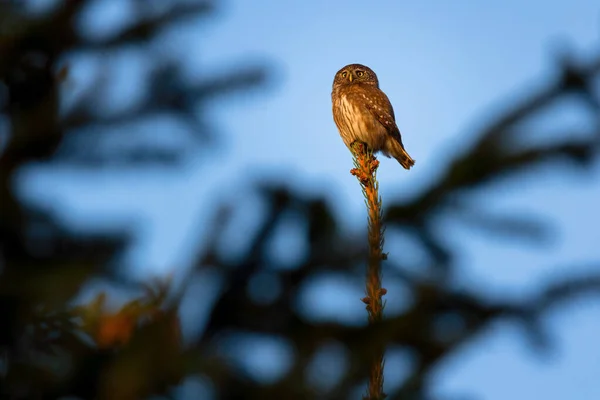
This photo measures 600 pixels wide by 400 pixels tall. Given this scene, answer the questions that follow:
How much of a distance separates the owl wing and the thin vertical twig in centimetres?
344

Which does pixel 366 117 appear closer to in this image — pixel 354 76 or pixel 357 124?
pixel 357 124

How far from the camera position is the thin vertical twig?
1135mm

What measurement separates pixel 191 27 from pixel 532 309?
795mm

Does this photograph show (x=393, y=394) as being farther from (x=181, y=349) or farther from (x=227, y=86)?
(x=227, y=86)

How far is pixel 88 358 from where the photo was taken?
3.97ft

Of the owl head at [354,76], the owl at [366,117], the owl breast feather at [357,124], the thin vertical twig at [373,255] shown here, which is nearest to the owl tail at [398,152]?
the owl at [366,117]

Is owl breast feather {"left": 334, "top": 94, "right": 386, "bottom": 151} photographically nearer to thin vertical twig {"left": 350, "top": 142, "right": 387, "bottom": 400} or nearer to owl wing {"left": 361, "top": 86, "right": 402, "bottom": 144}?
owl wing {"left": 361, "top": 86, "right": 402, "bottom": 144}

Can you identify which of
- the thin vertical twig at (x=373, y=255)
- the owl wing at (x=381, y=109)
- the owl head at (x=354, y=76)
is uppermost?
the owl head at (x=354, y=76)

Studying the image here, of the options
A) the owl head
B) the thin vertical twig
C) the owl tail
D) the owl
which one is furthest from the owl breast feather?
the thin vertical twig

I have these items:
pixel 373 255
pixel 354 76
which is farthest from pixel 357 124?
pixel 373 255

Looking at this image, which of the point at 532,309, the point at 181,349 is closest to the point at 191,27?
the point at 181,349

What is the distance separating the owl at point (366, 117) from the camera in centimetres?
848

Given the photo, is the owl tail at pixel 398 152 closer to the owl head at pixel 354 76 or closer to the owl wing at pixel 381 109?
the owl wing at pixel 381 109

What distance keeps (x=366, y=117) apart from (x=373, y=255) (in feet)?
24.6
